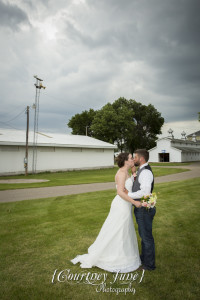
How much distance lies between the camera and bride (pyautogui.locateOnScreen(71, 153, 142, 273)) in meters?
4.12

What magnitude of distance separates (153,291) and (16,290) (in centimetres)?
234

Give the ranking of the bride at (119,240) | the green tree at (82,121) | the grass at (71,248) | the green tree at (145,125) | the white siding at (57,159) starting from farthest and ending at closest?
the green tree at (145,125), the green tree at (82,121), the white siding at (57,159), the bride at (119,240), the grass at (71,248)

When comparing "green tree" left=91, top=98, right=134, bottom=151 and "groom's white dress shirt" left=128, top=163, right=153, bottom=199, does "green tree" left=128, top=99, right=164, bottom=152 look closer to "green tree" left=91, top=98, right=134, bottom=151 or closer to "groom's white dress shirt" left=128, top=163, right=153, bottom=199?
"green tree" left=91, top=98, right=134, bottom=151

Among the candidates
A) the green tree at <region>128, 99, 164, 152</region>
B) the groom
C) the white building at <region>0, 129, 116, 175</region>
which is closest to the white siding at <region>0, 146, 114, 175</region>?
the white building at <region>0, 129, 116, 175</region>

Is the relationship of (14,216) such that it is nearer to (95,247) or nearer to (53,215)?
(53,215)

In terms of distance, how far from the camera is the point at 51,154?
26688 millimetres

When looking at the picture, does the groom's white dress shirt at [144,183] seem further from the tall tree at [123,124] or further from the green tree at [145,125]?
the green tree at [145,125]

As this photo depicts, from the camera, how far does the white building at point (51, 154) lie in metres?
23.1

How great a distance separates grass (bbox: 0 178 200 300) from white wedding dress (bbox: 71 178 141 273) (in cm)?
20

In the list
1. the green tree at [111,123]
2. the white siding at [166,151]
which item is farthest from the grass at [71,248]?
the white siding at [166,151]

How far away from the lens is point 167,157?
52312 millimetres

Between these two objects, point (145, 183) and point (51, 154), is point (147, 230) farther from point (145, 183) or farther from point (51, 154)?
point (51, 154)

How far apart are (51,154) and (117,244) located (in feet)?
77.2

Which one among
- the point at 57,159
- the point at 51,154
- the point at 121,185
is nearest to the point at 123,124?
the point at 57,159
